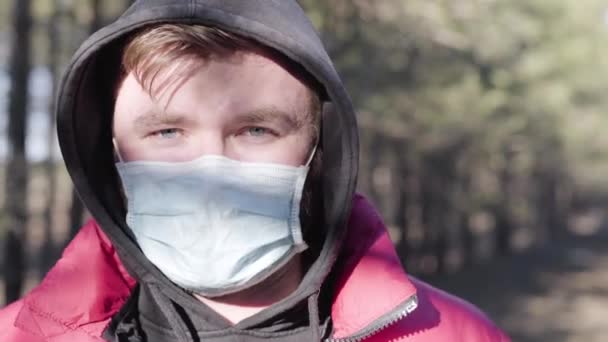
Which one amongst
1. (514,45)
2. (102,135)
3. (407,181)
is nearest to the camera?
(102,135)

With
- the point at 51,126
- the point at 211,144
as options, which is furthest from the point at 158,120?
the point at 51,126

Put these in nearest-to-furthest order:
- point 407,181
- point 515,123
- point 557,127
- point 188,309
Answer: point 188,309, point 515,123, point 557,127, point 407,181

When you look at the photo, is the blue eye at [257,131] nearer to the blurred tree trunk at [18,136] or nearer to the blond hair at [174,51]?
the blond hair at [174,51]

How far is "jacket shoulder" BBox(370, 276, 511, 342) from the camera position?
2045 millimetres

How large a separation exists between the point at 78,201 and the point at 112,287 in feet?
47.2

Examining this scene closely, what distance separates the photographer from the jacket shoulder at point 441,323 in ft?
6.71

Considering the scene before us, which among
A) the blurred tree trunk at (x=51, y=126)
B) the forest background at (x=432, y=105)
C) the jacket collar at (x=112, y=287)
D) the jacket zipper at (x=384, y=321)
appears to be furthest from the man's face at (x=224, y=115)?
the blurred tree trunk at (x=51, y=126)

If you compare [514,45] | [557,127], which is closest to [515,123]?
[514,45]

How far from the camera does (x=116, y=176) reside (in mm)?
2256

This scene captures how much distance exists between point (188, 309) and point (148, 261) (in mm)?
175

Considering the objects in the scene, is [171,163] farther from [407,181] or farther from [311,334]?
[407,181]

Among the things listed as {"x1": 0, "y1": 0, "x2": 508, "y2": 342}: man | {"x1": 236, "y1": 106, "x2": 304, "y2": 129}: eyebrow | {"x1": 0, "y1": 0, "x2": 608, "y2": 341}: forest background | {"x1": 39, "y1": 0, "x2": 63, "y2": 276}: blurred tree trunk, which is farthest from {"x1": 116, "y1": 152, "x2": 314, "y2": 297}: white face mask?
{"x1": 39, "y1": 0, "x2": 63, "y2": 276}: blurred tree trunk

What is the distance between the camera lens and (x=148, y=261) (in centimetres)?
207

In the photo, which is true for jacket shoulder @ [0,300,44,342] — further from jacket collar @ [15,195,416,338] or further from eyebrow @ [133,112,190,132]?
eyebrow @ [133,112,190,132]
